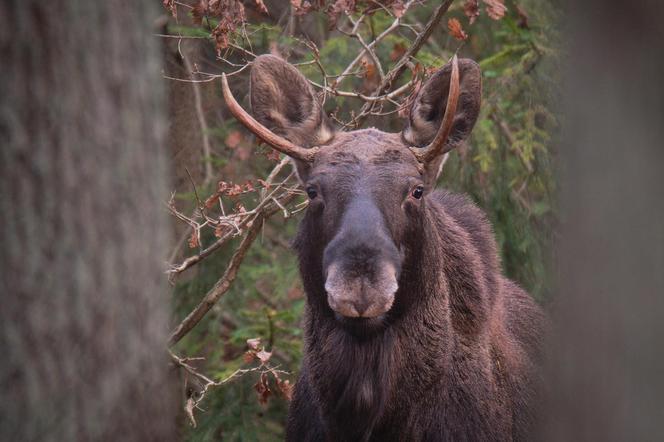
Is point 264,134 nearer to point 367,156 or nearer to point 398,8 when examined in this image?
point 367,156

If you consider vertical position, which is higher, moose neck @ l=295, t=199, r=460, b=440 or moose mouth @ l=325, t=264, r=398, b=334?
moose mouth @ l=325, t=264, r=398, b=334

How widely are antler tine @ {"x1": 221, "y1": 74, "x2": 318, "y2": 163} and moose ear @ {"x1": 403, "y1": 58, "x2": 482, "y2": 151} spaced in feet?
1.87

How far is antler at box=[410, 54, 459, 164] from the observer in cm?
518

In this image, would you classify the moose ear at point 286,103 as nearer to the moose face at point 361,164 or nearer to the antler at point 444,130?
the moose face at point 361,164

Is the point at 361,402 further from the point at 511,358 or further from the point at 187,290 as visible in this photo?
the point at 187,290

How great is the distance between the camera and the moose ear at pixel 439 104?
566 cm

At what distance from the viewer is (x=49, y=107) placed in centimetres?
282

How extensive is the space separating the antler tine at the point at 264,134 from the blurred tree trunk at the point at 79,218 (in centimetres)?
227

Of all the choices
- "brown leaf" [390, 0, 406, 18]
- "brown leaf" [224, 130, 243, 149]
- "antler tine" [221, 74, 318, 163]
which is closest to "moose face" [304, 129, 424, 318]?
"antler tine" [221, 74, 318, 163]

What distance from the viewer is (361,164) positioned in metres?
5.28

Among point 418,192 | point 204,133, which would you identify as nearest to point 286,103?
point 418,192

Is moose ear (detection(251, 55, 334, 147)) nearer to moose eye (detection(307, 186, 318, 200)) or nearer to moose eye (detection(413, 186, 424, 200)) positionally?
moose eye (detection(307, 186, 318, 200))

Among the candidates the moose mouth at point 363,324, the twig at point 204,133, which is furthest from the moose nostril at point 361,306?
the twig at point 204,133

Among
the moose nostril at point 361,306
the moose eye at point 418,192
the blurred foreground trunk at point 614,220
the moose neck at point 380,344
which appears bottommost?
the moose neck at point 380,344
